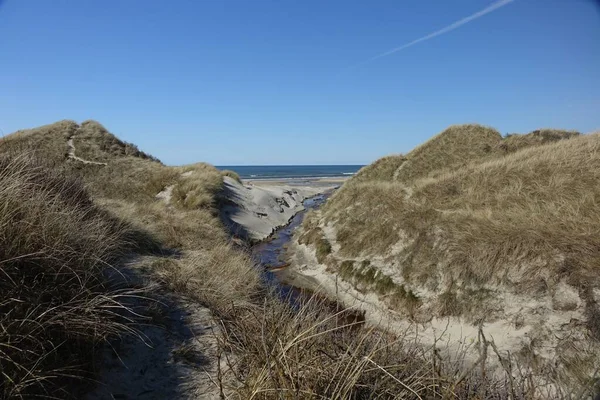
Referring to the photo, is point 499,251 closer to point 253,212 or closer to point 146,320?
point 146,320

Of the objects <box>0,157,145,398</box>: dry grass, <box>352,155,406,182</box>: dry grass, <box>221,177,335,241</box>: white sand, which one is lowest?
<box>221,177,335,241</box>: white sand

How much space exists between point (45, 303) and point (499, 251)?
10693mm

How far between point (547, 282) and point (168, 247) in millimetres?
10867

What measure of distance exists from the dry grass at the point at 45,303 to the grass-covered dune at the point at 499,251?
486 centimetres

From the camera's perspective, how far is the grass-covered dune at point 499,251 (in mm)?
8406

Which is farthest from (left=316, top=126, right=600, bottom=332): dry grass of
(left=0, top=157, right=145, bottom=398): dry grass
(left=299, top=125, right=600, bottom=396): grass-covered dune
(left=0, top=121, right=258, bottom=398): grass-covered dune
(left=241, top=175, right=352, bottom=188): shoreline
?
(left=241, top=175, right=352, bottom=188): shoreline

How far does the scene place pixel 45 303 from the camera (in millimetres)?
4012

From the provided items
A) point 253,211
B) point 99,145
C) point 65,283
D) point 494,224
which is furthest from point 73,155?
point 494,224

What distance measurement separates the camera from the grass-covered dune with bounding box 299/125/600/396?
8406 mm

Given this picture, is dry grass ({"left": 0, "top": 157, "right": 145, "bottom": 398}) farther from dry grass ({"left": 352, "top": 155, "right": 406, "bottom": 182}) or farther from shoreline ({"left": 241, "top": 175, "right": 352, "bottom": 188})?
shoreline ({"left": 241, "top": 175, "right": 352, "bottom": 188})

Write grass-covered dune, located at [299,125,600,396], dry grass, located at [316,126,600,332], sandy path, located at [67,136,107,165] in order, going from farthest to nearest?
sandy path, located at [67,136,107,165] → dry grass, located at [316,126,600,332] → grass-covered dune, located at [299,125,600,396]

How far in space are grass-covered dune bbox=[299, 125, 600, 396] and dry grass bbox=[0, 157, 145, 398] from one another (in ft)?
15.9

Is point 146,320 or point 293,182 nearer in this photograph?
point 146,320

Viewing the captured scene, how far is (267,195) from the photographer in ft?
107
